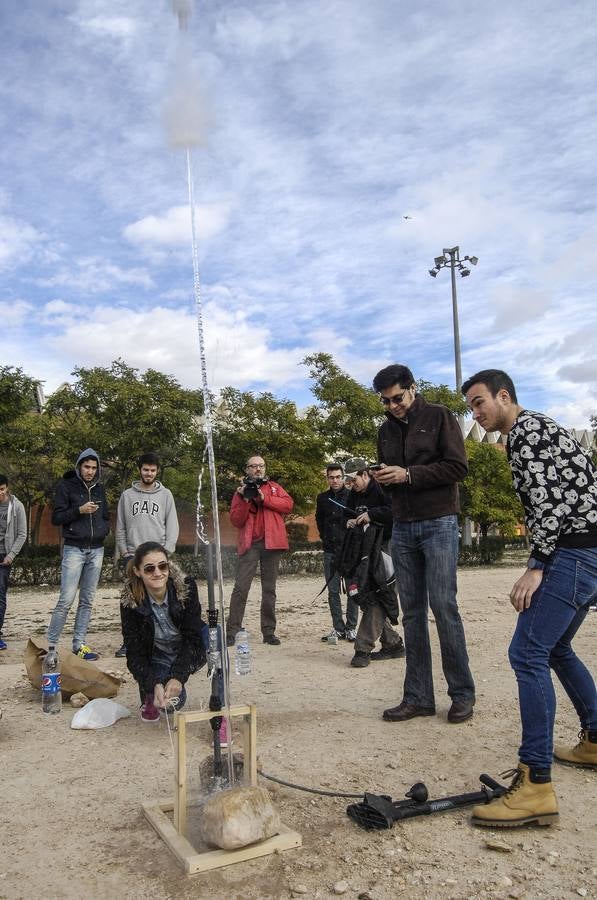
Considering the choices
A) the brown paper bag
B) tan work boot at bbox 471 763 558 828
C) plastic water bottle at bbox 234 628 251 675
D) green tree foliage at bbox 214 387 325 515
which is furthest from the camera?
green tree foliage at bbox 214 387 325 515

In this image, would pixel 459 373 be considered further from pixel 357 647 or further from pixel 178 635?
pixel 178 635

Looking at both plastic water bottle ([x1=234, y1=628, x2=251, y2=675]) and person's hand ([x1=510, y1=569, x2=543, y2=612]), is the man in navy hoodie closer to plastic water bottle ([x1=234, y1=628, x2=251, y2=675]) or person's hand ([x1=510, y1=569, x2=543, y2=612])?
plastic water bottle ([x1=234, y1=628, x2=251, y2=675])

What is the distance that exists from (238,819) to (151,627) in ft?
6.77

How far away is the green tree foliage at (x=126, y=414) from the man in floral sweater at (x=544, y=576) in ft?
51.2

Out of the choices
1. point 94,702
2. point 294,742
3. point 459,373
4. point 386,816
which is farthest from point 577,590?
point 459,373

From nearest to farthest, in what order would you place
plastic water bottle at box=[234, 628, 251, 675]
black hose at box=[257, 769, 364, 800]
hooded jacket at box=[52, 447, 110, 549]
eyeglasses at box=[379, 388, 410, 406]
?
1. black hose at box=[257, 769, 364, 800]
2. eyeglasses at box=[379, 388, 410, 406]
3. plastic water bottle at box=[234, 628, 251, 675]
4. hooded jacket at box=[52, 447, 110, 549]

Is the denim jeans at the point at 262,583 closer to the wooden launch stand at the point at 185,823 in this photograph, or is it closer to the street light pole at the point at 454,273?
the wooden launch stand at the point at 185,823

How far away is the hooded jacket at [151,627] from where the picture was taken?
4.62 meters

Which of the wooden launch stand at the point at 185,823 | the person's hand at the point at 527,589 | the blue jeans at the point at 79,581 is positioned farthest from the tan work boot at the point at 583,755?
the blue jeans at the point at 79,581

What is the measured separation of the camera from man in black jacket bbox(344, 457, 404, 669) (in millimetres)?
974

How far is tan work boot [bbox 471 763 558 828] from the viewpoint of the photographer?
2988 millimetres

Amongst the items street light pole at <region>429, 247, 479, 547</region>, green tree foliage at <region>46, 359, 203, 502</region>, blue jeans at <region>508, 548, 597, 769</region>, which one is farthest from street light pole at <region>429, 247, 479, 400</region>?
blue jeans at <region>508, 548, 597, 769</region>

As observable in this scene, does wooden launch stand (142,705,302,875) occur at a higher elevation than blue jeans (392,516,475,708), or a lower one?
lower

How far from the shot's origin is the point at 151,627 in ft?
15.4
